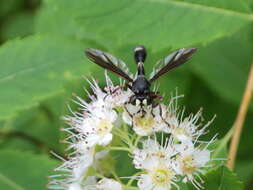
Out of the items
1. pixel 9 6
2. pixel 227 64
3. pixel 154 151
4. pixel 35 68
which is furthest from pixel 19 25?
pixel 154 151

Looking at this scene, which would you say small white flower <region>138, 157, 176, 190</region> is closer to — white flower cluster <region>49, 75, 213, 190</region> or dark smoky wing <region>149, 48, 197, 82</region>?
white flower cluster <region>49, 75, 213, 190</region>

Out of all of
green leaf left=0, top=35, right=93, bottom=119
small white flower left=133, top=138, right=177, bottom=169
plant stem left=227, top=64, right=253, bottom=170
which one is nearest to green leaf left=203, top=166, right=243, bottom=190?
small white flower left=133, top=138, right=177, bottom=169

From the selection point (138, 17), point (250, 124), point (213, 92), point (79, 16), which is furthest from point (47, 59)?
point (250, 124)

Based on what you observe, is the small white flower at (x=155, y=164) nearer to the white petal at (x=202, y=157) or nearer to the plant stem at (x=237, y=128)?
the white petal at (x=202, y=157)

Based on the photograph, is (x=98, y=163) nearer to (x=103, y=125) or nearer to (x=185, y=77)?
(x=103, y=125)

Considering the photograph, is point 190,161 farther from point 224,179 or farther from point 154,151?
point 224,179

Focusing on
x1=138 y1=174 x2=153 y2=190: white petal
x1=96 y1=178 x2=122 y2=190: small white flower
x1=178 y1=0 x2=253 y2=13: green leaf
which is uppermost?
x1=178 y1=0 x2=253 y2=13: green leaf
